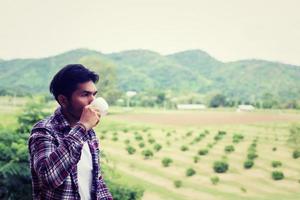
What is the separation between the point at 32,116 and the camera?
3230 millimetres

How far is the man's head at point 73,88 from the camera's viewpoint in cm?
128

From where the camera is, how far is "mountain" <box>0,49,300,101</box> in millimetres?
4168

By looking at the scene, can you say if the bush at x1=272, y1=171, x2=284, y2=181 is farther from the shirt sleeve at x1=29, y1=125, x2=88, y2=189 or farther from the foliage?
the shirt sleeve at x1=29, y1=125, x2=88, y2=189

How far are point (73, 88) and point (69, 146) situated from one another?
18cm

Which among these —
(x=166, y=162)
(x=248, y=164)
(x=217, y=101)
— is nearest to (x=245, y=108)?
(x=217, y=101)

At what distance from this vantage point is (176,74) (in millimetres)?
4473

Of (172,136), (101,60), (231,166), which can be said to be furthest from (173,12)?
(231,166)

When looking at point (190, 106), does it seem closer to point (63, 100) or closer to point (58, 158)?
point (63, 100)

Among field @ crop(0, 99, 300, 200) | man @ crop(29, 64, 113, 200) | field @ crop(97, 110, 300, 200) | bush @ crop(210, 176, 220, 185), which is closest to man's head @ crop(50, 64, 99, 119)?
man @ crop(29, 64, 113, 200)

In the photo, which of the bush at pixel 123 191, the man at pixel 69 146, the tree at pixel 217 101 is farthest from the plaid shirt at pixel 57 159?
the tree at pixel 217 101

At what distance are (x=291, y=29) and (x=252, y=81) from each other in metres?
0.56

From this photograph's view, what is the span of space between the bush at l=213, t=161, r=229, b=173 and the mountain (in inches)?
23.9

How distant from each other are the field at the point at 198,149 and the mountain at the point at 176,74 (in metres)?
0.23

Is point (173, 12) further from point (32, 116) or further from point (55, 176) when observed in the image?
point (55, 176)
